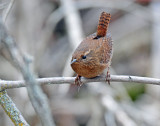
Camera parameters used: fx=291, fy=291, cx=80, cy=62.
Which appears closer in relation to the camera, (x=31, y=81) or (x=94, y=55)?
(x=31, y=81)

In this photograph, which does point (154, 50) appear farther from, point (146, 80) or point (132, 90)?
point (146, 80)

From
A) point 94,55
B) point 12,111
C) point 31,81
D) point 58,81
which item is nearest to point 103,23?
point 94,55

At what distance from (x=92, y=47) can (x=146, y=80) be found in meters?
0.87

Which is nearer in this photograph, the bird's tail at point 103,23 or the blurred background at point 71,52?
the bird's tail at point 103,23

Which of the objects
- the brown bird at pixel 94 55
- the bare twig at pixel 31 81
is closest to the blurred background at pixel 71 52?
the brown bird at pixel 94 55

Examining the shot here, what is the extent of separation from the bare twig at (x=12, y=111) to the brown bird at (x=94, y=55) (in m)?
0.87

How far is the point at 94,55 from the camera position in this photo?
9.44 ft

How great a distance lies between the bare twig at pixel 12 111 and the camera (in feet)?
6.08

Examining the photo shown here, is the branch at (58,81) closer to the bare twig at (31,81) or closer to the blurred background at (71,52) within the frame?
the bare twig at (31,81)

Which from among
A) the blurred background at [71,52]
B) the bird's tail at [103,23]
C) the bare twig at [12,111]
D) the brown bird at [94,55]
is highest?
the blurred background at [71,52]

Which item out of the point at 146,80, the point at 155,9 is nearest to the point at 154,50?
the point at 155,9

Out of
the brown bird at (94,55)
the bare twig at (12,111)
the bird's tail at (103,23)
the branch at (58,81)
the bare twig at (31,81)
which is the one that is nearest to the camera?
the bare twig at (31,81)

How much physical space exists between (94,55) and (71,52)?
5.55 ft

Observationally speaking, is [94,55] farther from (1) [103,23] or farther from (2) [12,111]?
(2) [12,111]
